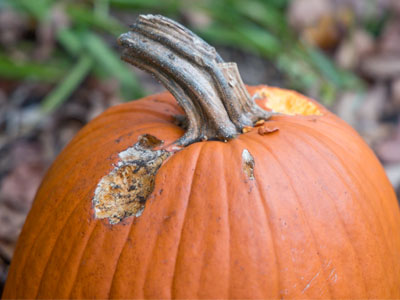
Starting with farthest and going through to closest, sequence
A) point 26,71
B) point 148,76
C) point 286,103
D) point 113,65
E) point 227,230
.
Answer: point 148,76 < point 113,65 < point 26,71 < point 286,103 < point 227,230

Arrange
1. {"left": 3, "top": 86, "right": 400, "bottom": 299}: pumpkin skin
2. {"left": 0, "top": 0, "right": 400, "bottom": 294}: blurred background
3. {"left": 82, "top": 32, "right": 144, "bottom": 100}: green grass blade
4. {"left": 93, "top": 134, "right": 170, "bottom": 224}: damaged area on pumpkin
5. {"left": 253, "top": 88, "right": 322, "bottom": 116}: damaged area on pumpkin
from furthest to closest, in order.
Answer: {"left": 82, "top": 32, "right": 144, "bottom": 100}: green grass blade
{"left": 0, "top": 0, "right": 400, "bottom": 294}: blurred background
{"left": 253, "top": 88, "right": 322, "bottom": 116}: damaged area on pumpkin
{"left": 93, "top": 134, "right": 170, "bottom": 224}: damaged area on pumpkin
{"left": 3, "top": 86, "right": 400, "bottom": 299}: pumpkin skin

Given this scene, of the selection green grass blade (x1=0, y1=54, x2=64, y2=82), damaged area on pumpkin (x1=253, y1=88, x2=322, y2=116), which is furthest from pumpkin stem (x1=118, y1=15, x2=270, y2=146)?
green grass blade (x1=0, y1=54, x2=64, y2=82)

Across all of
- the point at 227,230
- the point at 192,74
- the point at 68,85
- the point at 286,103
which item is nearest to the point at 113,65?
the point at 68,85

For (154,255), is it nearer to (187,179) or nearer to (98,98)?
(187,179)

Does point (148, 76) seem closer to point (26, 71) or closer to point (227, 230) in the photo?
point (26, 71)

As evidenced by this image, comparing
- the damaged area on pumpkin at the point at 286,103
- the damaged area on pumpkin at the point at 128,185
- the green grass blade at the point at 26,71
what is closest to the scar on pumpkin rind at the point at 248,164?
the damaged area on pumpkin at the point at 128,185

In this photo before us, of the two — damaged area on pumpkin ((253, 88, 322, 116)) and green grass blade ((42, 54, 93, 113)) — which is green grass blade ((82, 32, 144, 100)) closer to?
green grass blade ((42, 54, 93, 113))
